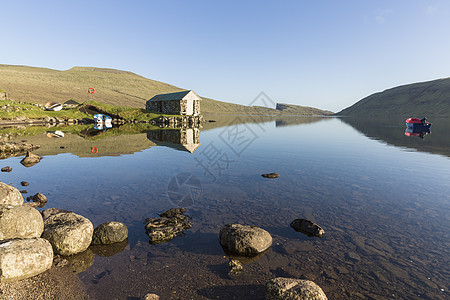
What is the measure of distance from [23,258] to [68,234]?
1.98m

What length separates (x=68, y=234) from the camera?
8.42 metres

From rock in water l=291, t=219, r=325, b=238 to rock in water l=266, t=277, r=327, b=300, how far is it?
434 cm

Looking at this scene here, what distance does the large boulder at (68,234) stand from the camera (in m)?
8.30

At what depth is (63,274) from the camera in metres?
7.34

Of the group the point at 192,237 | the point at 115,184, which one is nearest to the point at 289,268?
the point at 192,237

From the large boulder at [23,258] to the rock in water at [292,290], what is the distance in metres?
6.96

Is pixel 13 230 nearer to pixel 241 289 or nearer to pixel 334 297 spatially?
pixel 241 289

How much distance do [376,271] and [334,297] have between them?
243cm

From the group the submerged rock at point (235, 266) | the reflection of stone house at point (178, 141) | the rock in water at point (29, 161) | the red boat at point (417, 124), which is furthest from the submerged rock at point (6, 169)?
the red boat at point (417, 124)

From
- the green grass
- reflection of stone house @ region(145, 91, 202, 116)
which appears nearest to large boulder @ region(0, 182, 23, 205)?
reflection of stone house @ region(145, 91, 202, 116)

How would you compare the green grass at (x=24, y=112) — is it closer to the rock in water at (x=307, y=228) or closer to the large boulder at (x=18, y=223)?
the large boulder at (x=18, y=223)

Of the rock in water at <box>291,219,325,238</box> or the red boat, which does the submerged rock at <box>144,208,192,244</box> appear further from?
the red boat

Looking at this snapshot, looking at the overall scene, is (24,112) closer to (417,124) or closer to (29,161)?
(29,161)

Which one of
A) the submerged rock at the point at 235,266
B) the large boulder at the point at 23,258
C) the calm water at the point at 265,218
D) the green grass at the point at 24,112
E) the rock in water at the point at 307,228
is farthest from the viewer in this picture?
the green grass at the point at 24,112
